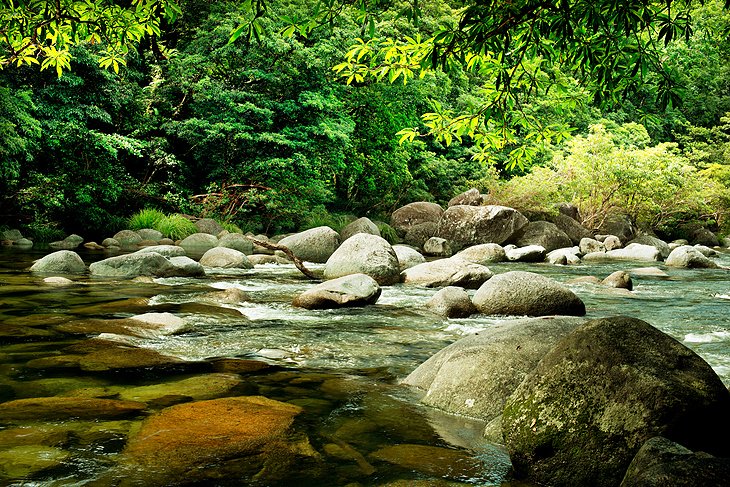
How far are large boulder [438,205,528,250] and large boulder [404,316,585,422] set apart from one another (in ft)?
54.6

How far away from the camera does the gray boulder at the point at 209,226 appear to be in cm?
1805

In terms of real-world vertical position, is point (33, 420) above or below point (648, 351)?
below

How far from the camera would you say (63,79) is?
1590 cm

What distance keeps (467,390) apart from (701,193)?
89.7 ft

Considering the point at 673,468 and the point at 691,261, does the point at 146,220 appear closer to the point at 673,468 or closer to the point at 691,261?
the point at 691,261

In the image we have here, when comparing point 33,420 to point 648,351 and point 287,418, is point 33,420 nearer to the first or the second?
point 287,418

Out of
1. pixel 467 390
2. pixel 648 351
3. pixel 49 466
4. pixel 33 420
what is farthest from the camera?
pixel 467 390

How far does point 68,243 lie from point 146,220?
244cm

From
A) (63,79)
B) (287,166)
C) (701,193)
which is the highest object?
(63,79)

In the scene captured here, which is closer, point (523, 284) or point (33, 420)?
point (33, 420)

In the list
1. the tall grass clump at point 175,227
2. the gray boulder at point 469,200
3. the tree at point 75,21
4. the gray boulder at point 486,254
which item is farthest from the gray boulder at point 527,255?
the tree at point 75,21

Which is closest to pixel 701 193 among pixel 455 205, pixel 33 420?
pixel 455 205

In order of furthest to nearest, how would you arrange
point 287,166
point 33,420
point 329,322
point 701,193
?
point 701,193
point 287,166
point 329,322
point 33,420

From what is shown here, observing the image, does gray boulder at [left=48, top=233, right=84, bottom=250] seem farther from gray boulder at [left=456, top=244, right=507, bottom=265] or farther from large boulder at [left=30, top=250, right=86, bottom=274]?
gray boulder at [left=456, top=244, right=507, bottom=265]
